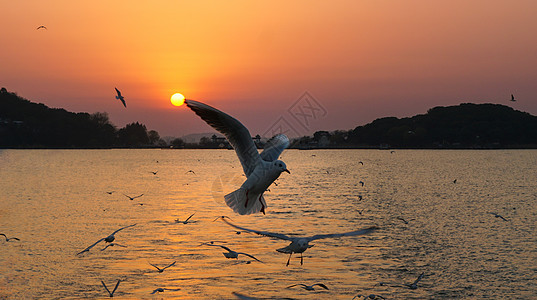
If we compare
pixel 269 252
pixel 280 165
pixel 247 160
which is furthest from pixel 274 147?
pixel 269 252

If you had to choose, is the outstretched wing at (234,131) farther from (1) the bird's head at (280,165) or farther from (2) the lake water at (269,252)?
(2) the lake water at (269,252)

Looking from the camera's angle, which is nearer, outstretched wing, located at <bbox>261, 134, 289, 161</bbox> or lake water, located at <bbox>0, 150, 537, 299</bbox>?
lake water, located at <bbox>0, 150, 537, 299</bbox>

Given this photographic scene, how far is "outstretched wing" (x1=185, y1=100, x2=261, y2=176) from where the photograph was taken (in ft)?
56.7

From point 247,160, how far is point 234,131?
1.04m

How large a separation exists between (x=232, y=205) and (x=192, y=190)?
4060cm

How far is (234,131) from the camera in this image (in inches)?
717

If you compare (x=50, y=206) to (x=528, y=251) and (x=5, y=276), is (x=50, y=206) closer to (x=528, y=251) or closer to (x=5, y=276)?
(x=5, y=276)

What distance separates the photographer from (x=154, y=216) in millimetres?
36750

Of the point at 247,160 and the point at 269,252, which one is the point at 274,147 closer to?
the point at 247,160

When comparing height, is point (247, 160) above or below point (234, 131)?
below

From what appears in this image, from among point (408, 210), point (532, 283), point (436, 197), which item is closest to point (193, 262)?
point (532, 283)

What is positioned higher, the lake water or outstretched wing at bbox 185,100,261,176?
outstretched wing at bbox 185,100,261,176

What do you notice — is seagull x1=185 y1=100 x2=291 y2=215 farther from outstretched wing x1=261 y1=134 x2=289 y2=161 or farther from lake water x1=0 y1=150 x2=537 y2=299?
lake water x1=0 y1=150 x2=537 y2=299

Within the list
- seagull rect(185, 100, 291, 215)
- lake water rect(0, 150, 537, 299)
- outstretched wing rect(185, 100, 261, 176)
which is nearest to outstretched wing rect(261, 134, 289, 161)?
seagull rect(185, 100, 291, 215)
